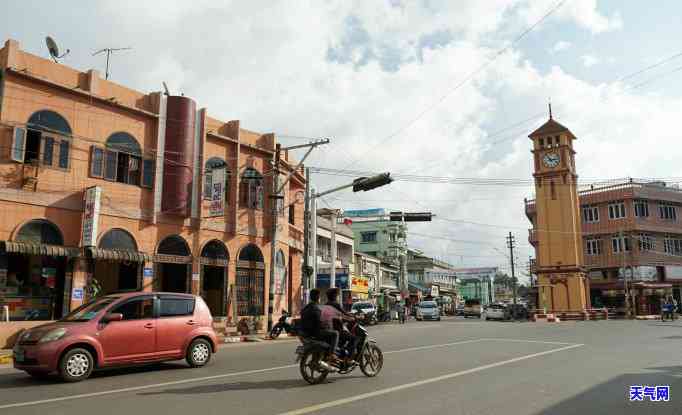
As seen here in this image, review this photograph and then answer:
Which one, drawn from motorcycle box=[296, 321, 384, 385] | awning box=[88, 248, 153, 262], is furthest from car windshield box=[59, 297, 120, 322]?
awning box=[88, 248, 153, 262]

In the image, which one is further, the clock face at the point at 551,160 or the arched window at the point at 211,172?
the clock face at the point at 551,160

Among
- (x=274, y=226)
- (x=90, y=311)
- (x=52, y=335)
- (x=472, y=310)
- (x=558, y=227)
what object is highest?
(x=558, y=227)

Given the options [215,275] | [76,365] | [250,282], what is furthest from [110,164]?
[76,365]

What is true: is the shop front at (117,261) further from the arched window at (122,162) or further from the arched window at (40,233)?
the arched window at (122,162)

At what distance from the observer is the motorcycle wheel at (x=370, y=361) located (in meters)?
9.89

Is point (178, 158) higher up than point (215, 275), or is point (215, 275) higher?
point (178, 158)

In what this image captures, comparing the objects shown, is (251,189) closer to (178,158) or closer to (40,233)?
(178,158)

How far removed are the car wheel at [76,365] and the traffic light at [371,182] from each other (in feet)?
47.1

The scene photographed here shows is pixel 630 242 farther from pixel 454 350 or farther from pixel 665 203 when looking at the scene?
pixel 454 350

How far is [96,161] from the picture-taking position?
19484 mm

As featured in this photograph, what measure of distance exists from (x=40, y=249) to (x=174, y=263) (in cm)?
579

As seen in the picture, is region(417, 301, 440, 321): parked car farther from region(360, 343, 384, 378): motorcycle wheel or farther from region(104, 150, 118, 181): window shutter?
region(360, 343, 384, 378): motorcycle wheel

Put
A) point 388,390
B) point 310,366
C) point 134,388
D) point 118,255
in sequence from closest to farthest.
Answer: point 388,390 < point 134,388 < point 310,366 < point 118,255

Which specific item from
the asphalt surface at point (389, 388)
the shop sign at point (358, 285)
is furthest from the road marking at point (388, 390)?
the shop sign at point (358, 285)
